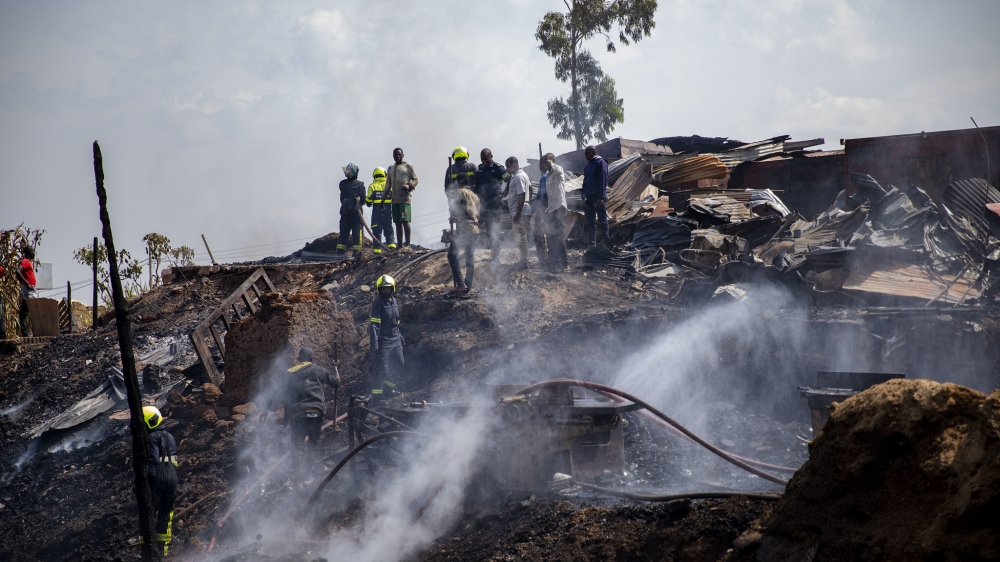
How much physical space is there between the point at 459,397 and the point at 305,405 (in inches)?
85.6

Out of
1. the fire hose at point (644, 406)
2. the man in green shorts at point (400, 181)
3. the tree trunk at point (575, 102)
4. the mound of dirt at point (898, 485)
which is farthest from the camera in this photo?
the tree trunk at point (575, 102)

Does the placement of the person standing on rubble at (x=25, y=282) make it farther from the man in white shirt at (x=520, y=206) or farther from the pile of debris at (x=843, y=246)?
the pile of debris at (x=843, y=246)

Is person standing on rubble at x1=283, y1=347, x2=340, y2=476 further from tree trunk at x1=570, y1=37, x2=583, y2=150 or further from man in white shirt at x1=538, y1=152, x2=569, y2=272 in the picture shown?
tree trunk at x1=570, y1=37, x2=583, y2=150

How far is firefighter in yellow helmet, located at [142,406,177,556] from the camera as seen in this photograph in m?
6.55

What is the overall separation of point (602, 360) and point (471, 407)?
297cm

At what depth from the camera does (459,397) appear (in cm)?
890

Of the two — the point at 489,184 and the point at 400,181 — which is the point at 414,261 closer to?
the point at 400,181

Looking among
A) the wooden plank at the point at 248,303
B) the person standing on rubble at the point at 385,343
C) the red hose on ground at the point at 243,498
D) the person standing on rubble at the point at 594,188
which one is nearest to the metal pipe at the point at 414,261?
the wooden plank at the point at 248,303

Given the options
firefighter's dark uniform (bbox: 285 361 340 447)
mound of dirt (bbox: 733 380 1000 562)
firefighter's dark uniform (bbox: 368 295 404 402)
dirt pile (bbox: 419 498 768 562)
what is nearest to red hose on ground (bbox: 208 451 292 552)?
firefighter's dark uniform (bbox: 285 361 340 447)

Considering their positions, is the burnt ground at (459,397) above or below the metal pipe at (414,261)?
below

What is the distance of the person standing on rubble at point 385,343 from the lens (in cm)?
889

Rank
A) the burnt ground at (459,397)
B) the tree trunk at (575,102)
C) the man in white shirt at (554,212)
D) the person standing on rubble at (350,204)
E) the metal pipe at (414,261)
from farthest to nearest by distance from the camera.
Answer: the tree trunk at (575,102)
the person standing on rubble at (350,204)
the metal pipe at (414,261)
the man in white shirt at (554,212)
the burnt ground at (459,397)

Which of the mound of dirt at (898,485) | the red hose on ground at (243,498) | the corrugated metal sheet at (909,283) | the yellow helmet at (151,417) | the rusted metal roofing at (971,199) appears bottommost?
the red hose on ground at (243,498)

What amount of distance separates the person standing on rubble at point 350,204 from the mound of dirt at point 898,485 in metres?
11.5
